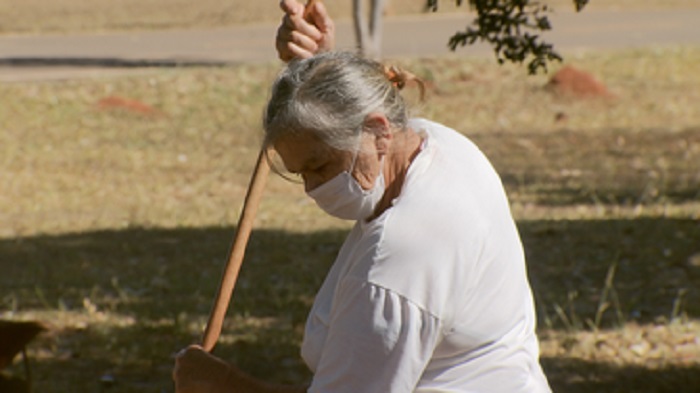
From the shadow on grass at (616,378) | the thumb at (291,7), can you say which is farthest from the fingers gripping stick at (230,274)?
the shadow on grass at (616,378)

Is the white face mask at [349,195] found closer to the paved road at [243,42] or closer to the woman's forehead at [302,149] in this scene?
the woman's forehead at [302,149]

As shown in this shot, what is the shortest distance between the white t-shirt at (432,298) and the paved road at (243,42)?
472 inches

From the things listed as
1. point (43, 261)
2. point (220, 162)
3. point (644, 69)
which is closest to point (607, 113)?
point (644, 69)

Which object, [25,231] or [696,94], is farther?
[696,94]

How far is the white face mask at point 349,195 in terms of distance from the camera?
2328 millimetres

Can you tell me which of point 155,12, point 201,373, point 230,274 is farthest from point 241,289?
point 155,12

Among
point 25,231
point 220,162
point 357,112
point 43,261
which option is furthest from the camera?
point 220,162

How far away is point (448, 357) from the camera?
237cm

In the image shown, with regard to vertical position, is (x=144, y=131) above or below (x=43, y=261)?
below

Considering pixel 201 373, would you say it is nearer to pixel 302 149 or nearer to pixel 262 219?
pixel 302 149

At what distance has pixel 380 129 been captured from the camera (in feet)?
7.60

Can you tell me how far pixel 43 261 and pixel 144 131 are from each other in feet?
14.3

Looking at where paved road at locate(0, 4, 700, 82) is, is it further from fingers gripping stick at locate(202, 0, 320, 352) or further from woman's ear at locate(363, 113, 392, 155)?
woman's ear at locate(363, 113, 392, 155)

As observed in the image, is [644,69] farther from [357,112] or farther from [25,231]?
[357,112]
